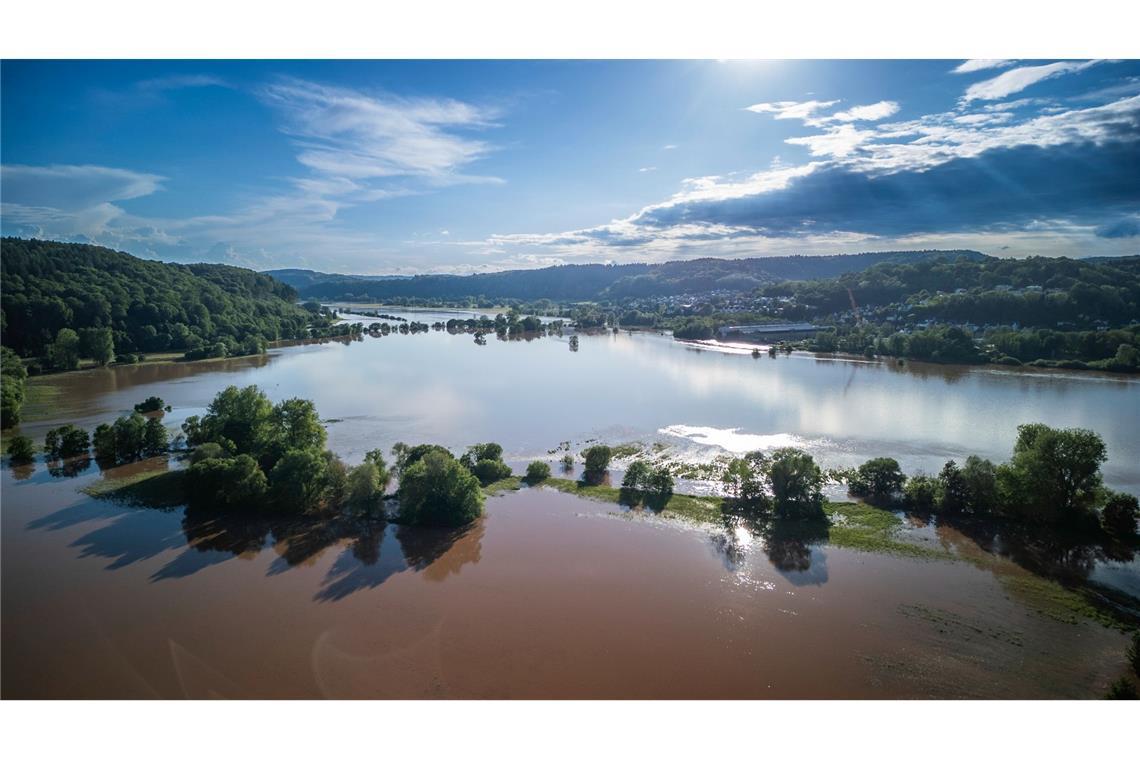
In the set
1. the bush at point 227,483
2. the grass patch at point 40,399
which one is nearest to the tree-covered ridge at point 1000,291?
the bush at point 227,483

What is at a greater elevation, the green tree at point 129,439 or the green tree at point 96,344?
the green tree at point 96,344

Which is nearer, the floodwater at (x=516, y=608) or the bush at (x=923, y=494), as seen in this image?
the floodwater at (x=516, y=608)

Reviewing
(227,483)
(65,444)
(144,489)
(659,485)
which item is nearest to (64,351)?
(65,444)

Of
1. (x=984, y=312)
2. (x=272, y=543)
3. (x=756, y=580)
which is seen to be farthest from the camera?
(x=984, y=312)

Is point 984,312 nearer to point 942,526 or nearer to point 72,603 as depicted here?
point 942,526

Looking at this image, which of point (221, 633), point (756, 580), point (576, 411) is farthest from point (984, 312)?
point (221, 633)

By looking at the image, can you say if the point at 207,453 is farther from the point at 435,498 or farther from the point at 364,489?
the point at 435,498

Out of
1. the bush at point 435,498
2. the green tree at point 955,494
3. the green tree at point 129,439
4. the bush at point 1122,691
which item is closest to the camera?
the bush at point 1122,691

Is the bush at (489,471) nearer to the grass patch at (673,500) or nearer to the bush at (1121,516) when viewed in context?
the grass patch at (673,500)
